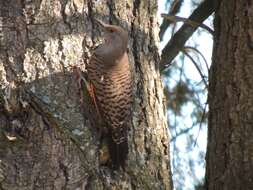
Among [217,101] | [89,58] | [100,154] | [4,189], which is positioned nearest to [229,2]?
[217,101]

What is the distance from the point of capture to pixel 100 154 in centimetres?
262

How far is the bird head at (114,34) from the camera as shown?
8.81 feet

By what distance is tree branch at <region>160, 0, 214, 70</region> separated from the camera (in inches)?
161

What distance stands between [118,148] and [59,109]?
0.93 feet

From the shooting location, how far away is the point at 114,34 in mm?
2680

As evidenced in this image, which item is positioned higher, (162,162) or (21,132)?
(21,132)

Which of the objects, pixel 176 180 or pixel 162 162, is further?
pixel 176 180

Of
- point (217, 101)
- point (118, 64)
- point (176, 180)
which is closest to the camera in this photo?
point (118, 64)

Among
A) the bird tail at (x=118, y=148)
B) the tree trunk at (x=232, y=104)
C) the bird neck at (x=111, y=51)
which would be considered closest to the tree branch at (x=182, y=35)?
the tree trunk at (x=232, y=104)

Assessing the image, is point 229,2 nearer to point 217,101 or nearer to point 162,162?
point 217,101

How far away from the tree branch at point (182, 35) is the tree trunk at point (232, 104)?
725 mm

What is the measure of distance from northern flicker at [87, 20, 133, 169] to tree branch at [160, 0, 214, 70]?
125 cm

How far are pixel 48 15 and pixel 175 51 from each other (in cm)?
157

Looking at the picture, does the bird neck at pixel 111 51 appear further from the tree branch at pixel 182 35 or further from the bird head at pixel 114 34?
the tree branch at pixel 182 35
